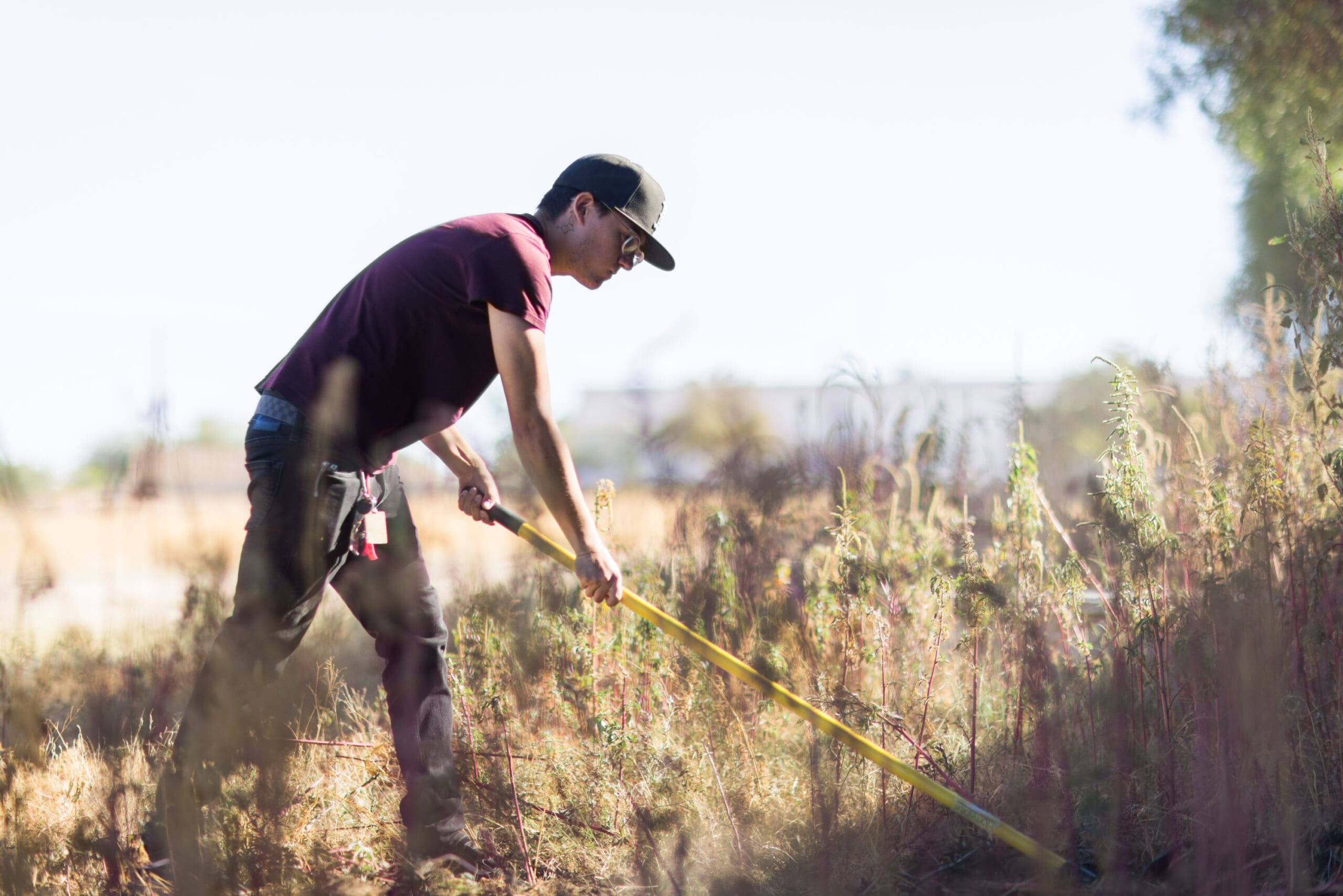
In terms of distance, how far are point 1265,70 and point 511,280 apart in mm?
8528

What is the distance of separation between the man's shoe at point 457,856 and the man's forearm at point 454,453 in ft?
3.26

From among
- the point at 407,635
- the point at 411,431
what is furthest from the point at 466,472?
the point at 407,635

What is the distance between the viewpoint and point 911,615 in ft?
11.1

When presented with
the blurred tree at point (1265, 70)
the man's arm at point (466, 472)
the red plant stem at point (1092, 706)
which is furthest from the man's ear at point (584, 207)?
the blurred tree at point (1265, 70)

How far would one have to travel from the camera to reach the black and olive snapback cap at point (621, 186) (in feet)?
8.48

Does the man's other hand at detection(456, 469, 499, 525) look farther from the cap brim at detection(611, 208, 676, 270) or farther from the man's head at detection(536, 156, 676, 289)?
the cap brim at detection(611, 208, 676, 270)

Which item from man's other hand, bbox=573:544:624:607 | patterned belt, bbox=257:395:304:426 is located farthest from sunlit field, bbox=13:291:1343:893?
patterned belt, bbox=257:395:304:426

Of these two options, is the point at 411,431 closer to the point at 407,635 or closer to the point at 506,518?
the point at 506,518

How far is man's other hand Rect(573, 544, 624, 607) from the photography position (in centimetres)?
239

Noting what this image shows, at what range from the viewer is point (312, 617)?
253 cm

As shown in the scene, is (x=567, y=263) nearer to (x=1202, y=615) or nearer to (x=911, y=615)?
(x=911, y=615)

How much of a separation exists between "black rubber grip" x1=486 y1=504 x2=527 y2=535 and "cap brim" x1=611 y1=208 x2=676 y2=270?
796 millimetres

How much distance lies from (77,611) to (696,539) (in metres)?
2.00

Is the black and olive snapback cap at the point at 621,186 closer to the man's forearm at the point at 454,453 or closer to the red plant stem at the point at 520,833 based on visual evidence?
the man's forearm at the point at 454,453
